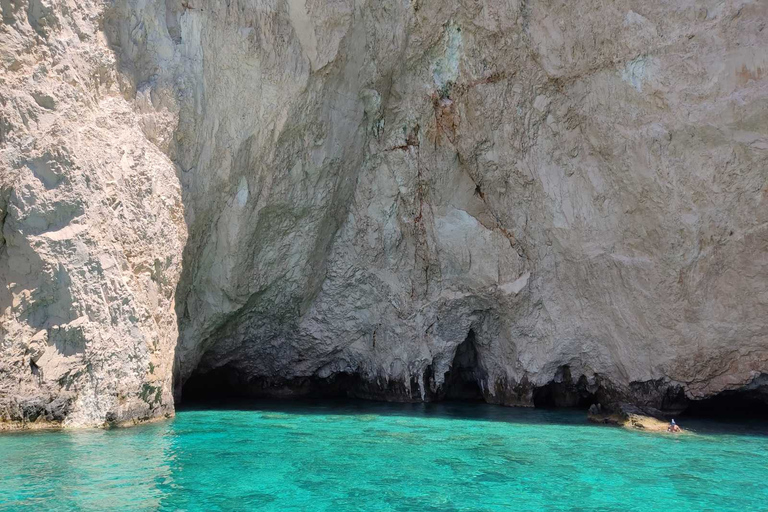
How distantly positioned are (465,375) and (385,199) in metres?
5.38

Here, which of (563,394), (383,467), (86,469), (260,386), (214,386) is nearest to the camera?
(86,469)

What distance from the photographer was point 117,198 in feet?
44.0

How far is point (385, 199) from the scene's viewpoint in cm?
1741

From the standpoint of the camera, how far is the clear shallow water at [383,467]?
328 inches

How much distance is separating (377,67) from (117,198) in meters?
6.82

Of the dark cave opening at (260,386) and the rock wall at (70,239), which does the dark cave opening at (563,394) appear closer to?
the dark cave opening at (260,386)

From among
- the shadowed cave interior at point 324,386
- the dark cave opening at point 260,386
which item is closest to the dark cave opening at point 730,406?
the shadowed cave interior at point 324,386

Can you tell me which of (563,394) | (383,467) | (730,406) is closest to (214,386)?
(563,394)

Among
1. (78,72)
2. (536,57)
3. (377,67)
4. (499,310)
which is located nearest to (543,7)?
(536,57)

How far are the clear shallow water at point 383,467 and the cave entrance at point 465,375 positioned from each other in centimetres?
394

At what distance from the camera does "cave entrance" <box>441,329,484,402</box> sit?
18.3m

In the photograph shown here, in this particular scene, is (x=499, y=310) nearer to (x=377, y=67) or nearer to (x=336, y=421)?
(x=336, y=421)

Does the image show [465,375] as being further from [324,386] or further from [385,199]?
[385,199]

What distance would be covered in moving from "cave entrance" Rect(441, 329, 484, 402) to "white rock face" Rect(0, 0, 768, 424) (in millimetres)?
79
